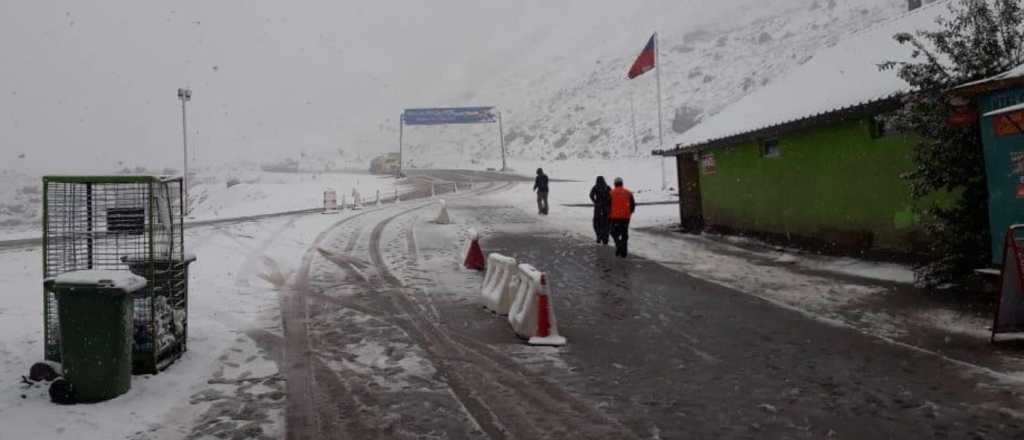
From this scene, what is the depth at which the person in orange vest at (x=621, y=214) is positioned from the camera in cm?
1340

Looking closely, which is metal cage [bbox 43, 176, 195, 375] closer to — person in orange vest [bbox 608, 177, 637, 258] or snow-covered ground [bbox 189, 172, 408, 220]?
person in orange vest [bbox 608, 177, 637, 258]

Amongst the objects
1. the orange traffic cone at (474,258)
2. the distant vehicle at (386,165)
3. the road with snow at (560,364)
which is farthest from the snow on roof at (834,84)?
the distant vehicle at (386,165)

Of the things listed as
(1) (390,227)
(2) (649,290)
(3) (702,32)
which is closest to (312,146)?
(3) (702,32)

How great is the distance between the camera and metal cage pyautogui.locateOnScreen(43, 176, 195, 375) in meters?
5.84

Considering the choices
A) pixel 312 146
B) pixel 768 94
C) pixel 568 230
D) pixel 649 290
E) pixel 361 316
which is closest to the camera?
pixel 361 316

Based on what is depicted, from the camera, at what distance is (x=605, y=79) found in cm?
8331

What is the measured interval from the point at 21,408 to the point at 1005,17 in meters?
11.7

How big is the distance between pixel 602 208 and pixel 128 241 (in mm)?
10794

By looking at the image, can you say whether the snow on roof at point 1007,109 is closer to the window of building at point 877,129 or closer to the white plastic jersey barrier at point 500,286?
the window of building at point 877,129

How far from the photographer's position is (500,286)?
8.65 m

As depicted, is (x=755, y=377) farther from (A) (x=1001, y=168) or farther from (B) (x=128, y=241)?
(B) (x=128, y=241)

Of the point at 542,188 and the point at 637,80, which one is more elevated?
the point at 637,80

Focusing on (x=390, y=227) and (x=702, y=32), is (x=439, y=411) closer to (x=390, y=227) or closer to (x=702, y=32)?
(x=390, y=227)

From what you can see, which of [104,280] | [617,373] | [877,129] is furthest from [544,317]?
[877,129]
